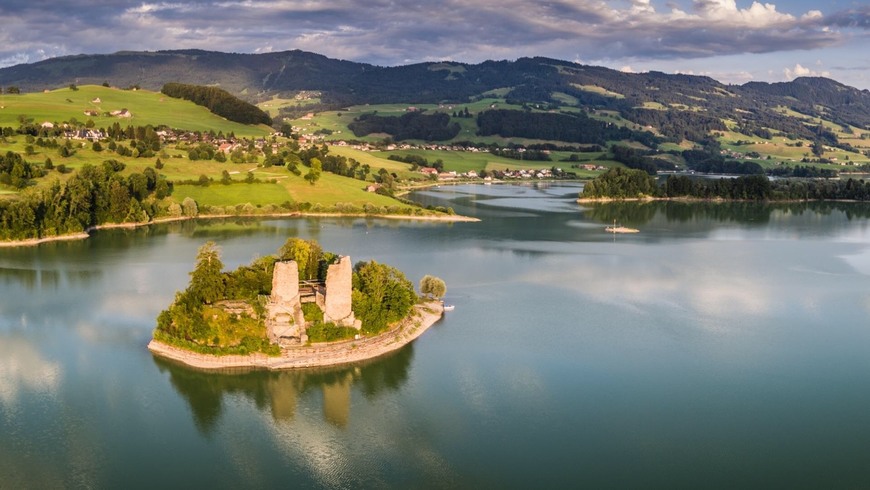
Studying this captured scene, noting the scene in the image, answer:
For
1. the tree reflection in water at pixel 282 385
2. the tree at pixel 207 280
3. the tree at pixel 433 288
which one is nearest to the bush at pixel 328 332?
the tree reflection in water at pixel 282 385

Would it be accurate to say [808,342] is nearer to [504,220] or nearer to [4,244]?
[504,220]

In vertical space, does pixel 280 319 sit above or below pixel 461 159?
below

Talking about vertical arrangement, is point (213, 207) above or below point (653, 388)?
above

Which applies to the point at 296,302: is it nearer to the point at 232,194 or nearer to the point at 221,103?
the point at 232,194

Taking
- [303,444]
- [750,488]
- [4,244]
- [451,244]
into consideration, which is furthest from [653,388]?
[4,244]

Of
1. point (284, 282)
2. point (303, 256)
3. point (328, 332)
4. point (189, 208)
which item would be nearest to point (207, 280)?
point (284, 282)

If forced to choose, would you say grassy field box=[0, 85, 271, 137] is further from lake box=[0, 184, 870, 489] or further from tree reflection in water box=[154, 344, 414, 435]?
tree reflection in water box=[154, 344, 414, 435]
